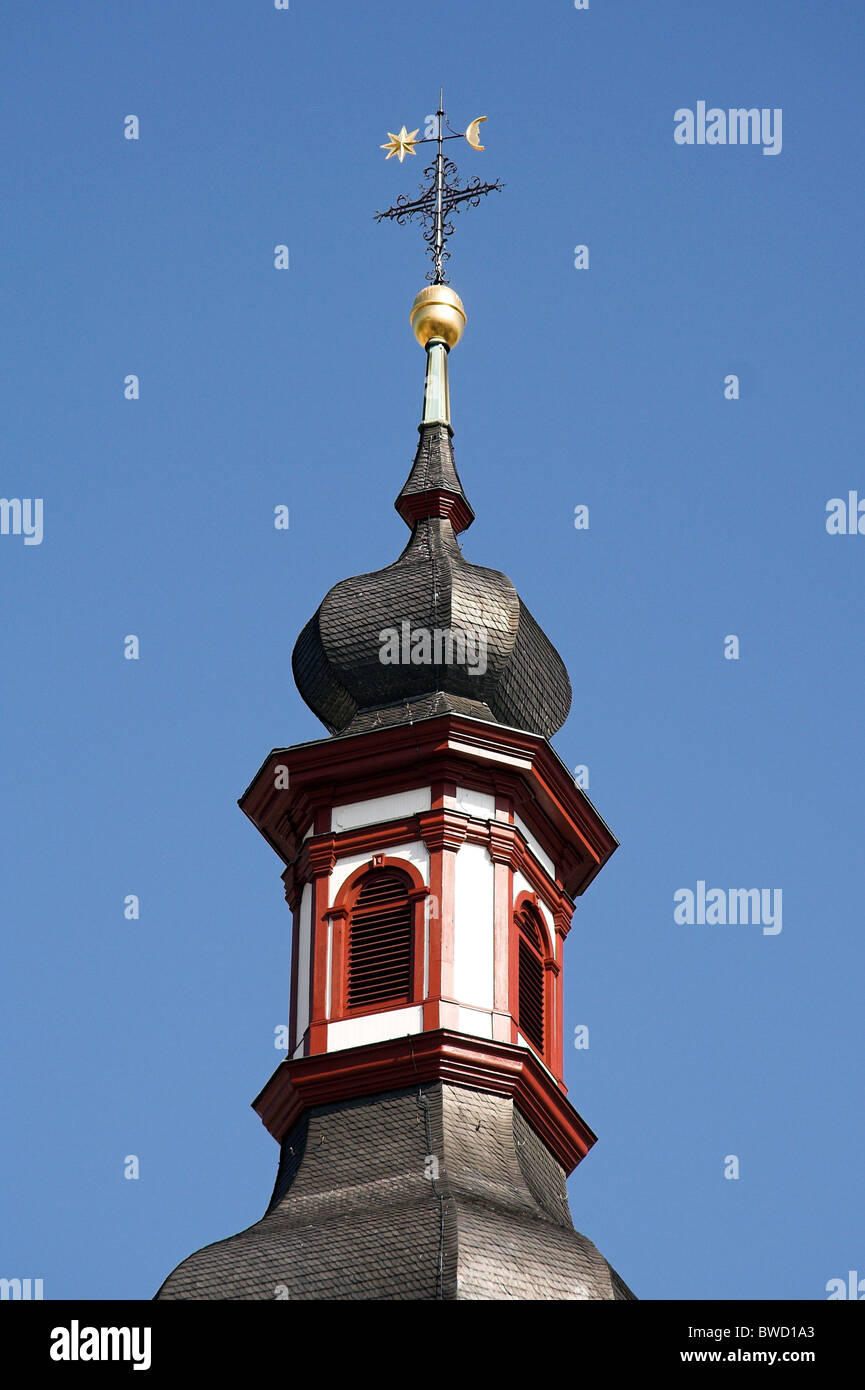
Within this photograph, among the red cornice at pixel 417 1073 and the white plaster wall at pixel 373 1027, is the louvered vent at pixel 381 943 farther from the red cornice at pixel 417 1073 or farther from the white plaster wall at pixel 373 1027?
the red cornice at pixel 417 1073

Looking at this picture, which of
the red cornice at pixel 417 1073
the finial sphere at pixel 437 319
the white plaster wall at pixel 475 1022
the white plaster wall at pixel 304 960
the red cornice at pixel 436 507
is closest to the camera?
the red cornice at pixel 417 1073

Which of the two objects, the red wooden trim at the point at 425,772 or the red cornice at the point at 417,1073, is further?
the red wooden trim at the point at 425,772

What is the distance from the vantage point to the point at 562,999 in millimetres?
44625

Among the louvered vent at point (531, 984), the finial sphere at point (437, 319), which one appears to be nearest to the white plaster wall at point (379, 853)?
the louvered vent at point (531, 984)

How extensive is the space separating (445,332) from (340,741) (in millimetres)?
8673

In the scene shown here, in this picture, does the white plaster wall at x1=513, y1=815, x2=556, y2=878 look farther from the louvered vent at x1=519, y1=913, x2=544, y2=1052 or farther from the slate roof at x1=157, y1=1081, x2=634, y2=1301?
the slate roof at x1=157, y1=1081, x2=634, y2=1301

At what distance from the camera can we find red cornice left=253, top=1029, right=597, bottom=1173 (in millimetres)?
41406

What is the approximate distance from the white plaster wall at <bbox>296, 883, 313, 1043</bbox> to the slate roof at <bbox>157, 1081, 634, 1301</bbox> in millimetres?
1425

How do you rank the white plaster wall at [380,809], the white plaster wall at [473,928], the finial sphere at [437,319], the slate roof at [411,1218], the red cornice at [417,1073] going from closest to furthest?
the slate roof at [411,1218]
the red cornice at [417,1073]
the white plaster wall at [473,928]
the white plaster wall at [380,809]
the finial sphere at [437,319]

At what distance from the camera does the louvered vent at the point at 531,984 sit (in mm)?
43562

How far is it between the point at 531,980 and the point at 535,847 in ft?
5.73

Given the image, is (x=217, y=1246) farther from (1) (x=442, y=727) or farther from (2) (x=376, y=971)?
(1) (x=442, y=727)

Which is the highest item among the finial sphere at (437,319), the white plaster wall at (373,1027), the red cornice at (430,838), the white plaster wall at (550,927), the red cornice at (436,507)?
the finial sphere at (437,319)
